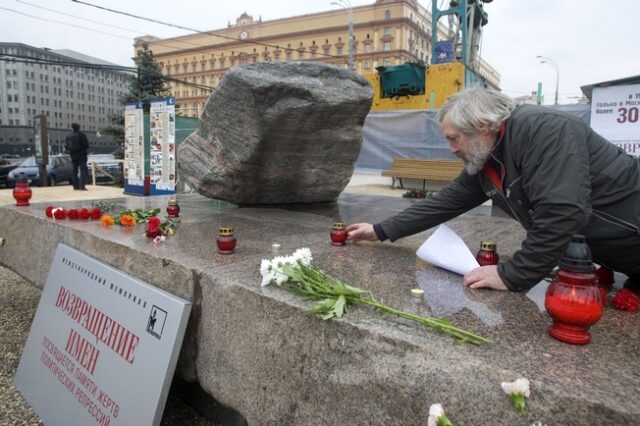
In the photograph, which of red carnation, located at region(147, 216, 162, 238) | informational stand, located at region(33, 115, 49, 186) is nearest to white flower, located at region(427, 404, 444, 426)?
red carnation, located at region(147, 216, 162, 238)

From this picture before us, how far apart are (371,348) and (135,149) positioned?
10722 mm

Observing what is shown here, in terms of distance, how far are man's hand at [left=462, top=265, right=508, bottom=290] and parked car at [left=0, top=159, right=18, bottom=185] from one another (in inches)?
777

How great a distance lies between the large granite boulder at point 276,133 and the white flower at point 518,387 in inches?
116

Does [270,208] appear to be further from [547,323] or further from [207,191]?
[547,323]

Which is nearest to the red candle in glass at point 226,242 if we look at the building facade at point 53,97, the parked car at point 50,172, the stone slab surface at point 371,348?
the stone slab surface at point 371,348

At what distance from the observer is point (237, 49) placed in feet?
198

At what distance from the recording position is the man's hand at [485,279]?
1798 millimetres

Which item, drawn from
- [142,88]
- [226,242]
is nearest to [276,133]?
[226,242]

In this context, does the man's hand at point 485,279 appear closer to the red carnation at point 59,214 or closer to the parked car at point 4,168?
the red carnation at point 59,214

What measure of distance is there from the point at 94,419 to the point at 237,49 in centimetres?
6312

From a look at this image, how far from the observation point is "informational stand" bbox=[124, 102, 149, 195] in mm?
10758

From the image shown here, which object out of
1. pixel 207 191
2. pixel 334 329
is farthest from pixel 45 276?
pixel 334 329

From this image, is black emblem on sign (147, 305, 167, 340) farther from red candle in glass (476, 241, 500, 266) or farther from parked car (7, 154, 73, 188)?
parked car (7, 154, 73, 188)

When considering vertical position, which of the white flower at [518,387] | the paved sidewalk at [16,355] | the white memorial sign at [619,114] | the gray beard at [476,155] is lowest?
the paved sidewalk at [16,355]
